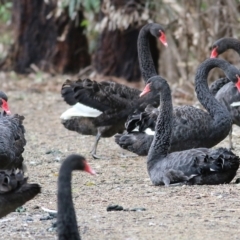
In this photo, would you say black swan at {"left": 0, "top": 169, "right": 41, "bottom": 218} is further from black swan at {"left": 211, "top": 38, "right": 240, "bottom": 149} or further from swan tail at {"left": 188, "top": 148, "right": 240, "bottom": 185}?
black swan at {"left": 211, "top": 38, "right": 240, "bottom": 149}

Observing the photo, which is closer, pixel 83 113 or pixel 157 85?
pixel 157 85

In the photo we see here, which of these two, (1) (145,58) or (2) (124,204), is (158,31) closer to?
(1) (145,58)

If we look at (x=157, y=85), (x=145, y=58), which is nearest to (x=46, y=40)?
(x=145, y=58)

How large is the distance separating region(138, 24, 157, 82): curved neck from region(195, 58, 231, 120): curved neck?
5.02 ft

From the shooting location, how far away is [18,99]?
1549 cm

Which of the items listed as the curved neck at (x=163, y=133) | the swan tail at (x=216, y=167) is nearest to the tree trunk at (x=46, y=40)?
the curved neck at (x=163, y=133)

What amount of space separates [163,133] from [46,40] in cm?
1127

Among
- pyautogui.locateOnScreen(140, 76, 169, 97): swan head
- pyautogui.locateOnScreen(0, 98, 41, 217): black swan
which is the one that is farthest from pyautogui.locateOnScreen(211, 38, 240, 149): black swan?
pyautogui.locateOnScreen(0, 98, 41, 217): black swan

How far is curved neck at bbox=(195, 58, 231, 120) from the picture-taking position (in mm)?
8898

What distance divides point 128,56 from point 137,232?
11.0 metres

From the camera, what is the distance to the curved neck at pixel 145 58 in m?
11.1

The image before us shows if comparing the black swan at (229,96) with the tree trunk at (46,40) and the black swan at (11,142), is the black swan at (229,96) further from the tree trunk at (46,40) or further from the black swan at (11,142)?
the tree trunk at (46,40)

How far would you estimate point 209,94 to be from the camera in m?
9.20

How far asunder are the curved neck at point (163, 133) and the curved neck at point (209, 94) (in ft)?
3.14
